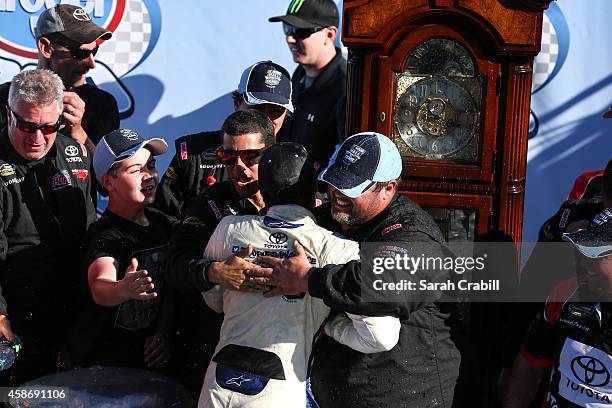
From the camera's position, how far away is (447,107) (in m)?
3.17

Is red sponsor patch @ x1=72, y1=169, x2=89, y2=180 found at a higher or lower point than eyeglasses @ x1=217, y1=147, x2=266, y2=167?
lower

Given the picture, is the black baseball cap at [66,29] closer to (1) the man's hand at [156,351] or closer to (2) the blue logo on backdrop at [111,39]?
(2) the blue logo on backdrop at [111,39]

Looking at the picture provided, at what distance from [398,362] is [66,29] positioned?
2199 mm

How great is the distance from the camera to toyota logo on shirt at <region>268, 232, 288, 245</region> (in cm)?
246

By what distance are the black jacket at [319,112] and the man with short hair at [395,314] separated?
53.3 inches

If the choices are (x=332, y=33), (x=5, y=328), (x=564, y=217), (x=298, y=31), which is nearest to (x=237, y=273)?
(x=5, y=328)

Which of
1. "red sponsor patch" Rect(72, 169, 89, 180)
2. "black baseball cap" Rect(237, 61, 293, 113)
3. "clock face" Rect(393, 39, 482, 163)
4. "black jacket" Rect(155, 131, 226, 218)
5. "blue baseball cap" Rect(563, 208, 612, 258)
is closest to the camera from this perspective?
"blue baseball cap" Rect(563, 208, 612, 258)

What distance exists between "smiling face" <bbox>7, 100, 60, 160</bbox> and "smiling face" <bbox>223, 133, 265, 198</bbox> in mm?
700

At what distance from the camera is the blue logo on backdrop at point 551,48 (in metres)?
4.18

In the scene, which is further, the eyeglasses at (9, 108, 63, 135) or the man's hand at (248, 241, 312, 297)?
the eyeglasses at (9, 108, 63, 135)

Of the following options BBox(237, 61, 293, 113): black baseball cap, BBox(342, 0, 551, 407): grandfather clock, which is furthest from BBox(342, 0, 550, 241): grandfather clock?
BBox(237, 61, 293, 113): black baseball cap

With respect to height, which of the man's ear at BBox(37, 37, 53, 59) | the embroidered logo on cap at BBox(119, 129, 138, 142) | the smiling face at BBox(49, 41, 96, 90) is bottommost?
the embroidered logo on cap at BBox(119, 129, 138, 142)

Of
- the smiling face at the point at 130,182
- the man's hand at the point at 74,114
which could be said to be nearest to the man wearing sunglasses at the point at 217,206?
the smiling face at the point at 130,182

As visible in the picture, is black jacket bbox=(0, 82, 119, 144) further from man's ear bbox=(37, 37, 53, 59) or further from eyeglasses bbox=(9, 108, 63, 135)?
eyeglasses bbox=(9, 108, 63, 135)
